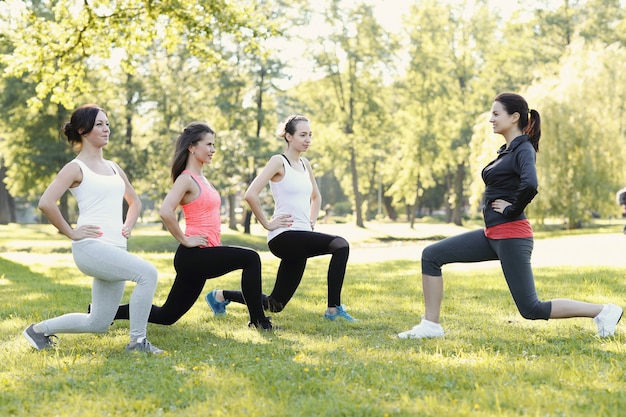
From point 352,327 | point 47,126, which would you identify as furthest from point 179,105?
point 352,327

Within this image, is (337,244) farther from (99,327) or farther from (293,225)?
(99,327)

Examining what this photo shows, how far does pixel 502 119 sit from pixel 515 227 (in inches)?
40.1

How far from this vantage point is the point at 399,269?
45.2 ft

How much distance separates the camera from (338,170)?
5334cm

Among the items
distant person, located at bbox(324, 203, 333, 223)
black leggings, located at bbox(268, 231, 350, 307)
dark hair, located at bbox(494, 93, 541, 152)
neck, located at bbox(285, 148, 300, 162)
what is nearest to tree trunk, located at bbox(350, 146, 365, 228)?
distant person, located at bbox(324, 203, 333, 223)

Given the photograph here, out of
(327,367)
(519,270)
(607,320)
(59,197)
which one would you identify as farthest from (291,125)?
(607,320)

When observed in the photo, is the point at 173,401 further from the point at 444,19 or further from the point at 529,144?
the point at 444,19

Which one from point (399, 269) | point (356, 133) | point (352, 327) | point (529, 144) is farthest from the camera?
point (356, 133)

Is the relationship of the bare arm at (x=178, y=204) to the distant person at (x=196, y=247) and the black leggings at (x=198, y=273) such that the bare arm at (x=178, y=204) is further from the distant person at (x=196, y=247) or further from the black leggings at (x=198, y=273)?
the black leggings at (x=198, y=273)

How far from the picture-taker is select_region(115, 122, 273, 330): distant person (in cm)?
630

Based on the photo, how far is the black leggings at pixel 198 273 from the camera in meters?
6.31

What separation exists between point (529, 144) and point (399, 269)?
8.15 metres

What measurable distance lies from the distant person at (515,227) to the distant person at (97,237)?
2.48 m

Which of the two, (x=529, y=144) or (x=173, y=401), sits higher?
(x=529, y=144)
